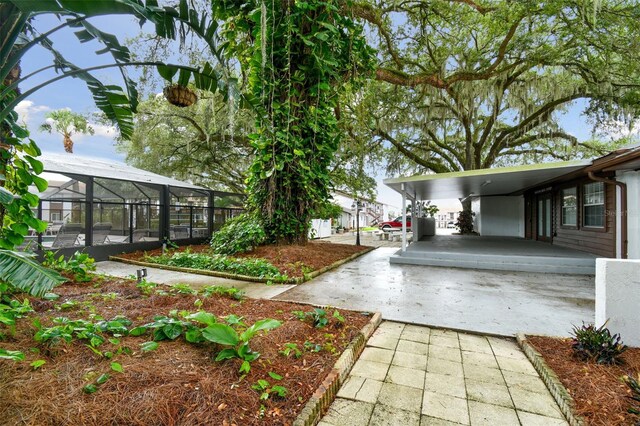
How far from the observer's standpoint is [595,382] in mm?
2084

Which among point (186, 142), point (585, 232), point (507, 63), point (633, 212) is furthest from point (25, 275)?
point (186, 142)

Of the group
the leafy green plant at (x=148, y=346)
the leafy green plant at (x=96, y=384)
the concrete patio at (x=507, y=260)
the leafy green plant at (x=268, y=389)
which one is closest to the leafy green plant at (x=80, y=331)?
the leafy green plant at (x=148, y=346)

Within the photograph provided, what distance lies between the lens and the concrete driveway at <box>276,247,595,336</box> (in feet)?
11.4

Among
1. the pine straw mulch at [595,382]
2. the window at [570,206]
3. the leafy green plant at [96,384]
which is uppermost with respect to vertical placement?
the window at [570,206]

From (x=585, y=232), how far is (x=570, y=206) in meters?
1.25

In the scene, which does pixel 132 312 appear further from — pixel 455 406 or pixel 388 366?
pixel 455 406

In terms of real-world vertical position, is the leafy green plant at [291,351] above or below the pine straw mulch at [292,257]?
below

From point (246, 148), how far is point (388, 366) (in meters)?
14.8

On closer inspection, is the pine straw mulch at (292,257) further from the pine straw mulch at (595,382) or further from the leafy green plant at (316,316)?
the pine straw mulch at (595,382)

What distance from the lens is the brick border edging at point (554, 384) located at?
1808 mm

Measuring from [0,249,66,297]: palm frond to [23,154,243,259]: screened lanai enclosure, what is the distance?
19.8 ft

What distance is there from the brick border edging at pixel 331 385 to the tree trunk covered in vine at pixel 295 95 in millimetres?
4622

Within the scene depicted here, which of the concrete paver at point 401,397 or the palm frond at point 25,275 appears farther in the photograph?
the concrete paver at point 401,397

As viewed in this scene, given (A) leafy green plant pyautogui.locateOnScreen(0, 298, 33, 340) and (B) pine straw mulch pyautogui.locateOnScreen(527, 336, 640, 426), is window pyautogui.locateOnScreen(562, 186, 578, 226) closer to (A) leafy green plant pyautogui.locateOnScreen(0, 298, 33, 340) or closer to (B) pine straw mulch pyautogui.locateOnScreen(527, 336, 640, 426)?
(B) pine straw mulch pyautogui.locateOnScreen(527, 336, 640, 426)
